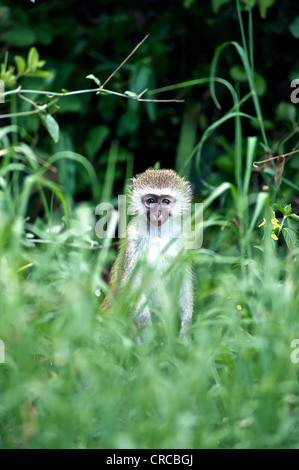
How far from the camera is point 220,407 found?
3254 millimetres

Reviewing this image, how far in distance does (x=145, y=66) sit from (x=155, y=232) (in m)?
1.89

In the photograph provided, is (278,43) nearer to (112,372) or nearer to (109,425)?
(112,372)

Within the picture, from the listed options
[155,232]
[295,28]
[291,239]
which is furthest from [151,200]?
[295,28]

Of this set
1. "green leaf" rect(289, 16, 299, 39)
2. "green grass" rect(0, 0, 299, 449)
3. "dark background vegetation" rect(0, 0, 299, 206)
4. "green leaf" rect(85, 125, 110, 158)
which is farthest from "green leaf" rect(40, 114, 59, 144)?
"green leaf" rect(289, 16, 299, 39)

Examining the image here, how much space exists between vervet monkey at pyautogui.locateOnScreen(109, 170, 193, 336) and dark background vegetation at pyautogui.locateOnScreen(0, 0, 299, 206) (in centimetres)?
86

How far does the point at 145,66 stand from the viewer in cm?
596

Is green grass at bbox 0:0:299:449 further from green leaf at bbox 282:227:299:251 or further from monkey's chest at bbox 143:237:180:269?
monkey's chest at bbox 143:237:180:269

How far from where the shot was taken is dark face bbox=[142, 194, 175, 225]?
15.7 feet

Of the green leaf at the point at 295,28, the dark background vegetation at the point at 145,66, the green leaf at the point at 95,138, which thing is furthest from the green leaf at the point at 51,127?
the green leaf at the point at 295,28

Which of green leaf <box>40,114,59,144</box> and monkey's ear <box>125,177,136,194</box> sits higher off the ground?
monkey's ear <box>125,177,136,194</box>

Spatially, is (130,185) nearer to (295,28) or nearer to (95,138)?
(95,138)

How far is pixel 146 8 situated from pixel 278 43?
1.30 metres

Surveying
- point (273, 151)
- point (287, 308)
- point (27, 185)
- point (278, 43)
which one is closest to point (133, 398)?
point (287, 308)

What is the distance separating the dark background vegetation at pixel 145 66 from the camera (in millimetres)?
5961
